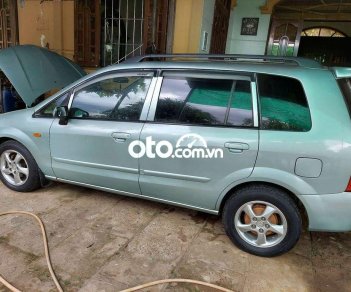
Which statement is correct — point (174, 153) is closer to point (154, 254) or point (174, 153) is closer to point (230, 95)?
point (230, 95)

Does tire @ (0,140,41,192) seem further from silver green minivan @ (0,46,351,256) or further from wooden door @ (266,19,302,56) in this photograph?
wooden door @ (266,19,302,56)

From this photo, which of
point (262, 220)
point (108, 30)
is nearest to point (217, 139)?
point (262, 220)

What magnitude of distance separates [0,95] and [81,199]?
3706 millimetres

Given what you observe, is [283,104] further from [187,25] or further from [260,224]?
[187,25]

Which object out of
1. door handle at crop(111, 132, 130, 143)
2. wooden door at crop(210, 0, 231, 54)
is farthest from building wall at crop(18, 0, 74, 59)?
door handle at crop(111, 132, 130, 143)

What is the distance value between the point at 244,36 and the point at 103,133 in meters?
6.96

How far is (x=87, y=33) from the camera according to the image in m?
6.90

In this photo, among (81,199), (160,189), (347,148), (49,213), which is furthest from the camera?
(81,199)

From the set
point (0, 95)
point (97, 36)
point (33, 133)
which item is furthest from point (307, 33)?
point (33, 133)

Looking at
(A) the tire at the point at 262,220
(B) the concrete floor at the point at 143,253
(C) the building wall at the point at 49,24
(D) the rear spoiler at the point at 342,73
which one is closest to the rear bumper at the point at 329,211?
(A) the tire at the point at 262,220

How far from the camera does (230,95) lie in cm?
271

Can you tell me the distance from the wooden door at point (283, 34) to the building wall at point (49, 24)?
524 cm

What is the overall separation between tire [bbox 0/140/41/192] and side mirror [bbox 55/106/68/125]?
26.2 inches

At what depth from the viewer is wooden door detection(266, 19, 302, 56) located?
8.60 meters
